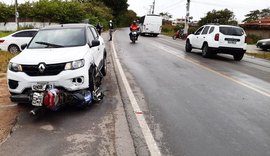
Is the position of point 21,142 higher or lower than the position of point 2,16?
lower

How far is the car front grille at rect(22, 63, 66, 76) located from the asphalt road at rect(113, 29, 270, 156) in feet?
5.60

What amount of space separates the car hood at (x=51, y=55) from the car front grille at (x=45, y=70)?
0.27 ft

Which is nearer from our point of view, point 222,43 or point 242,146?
point 242,146

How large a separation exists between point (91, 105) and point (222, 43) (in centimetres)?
1194

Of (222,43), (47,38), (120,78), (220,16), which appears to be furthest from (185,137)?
(220,16)

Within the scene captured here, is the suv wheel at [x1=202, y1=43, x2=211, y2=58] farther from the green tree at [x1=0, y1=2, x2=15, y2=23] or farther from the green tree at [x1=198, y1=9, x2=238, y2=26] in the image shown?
the green tree at [x1=198, y1=9, x2=238, y2=26]

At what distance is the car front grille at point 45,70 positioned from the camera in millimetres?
6703

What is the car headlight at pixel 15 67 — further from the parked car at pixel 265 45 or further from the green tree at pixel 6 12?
the green tree at pixel 6 12

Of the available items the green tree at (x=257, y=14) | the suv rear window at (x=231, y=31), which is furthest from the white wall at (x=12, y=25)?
the green tree at (x=257, y=14)

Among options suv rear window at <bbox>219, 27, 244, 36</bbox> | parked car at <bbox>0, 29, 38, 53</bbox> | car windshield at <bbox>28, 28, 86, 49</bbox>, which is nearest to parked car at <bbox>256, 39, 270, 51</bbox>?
suv rear window at <bbox>219, 27, 244, 36</bbox>

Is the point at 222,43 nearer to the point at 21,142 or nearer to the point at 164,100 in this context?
the point at 164,100

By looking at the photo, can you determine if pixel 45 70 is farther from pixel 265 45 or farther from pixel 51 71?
pixel 265 45

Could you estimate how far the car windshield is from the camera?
8039 millimetres

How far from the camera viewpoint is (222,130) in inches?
233
